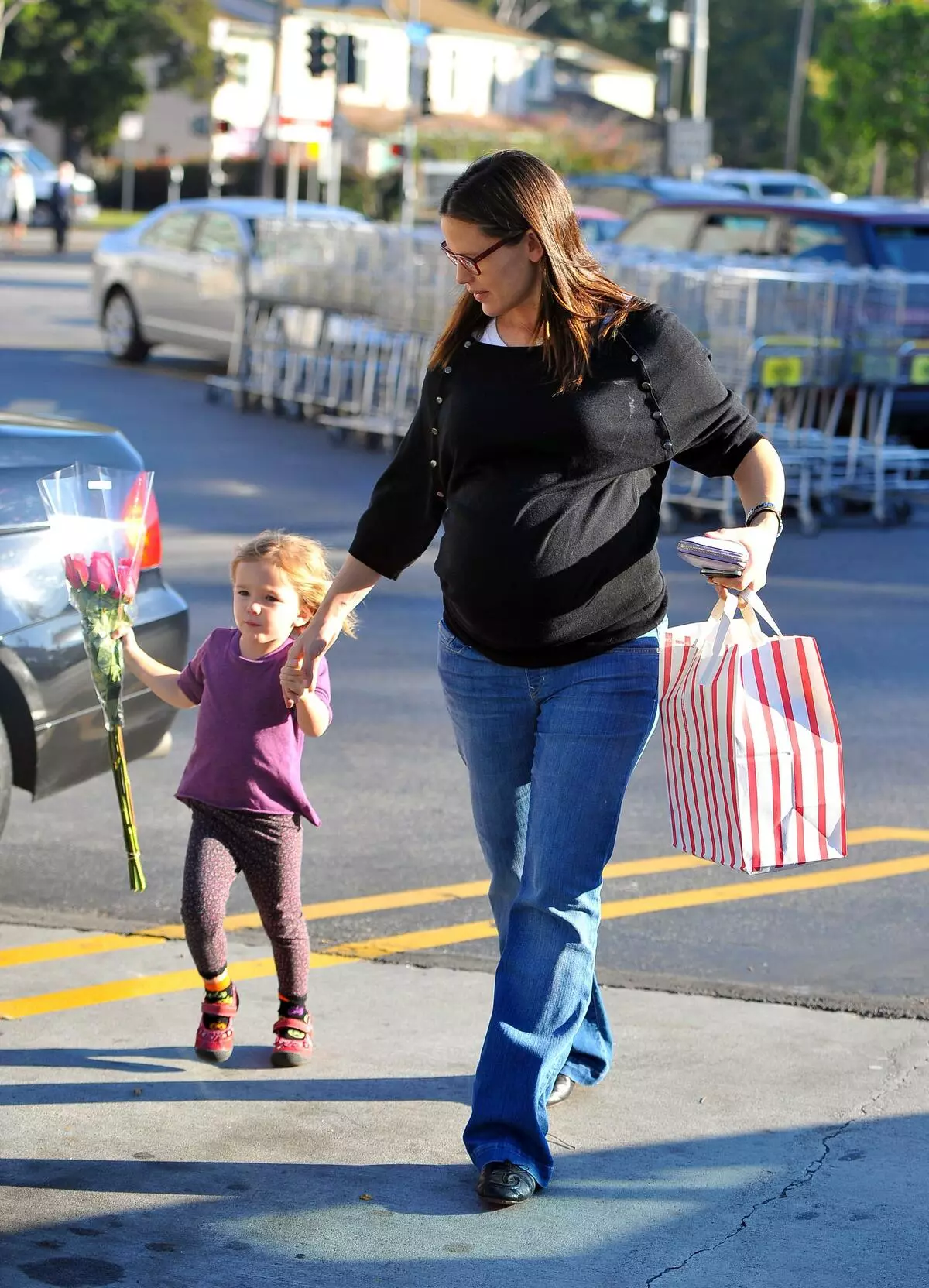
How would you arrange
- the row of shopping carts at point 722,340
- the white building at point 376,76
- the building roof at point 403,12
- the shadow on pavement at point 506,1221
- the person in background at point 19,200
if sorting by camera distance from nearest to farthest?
the shadow on pavement at point 506,1221
the row of shopping carts at point 722,340
the person in background at point 19,200
the white building at point 376,76
the building roof at point 403,12

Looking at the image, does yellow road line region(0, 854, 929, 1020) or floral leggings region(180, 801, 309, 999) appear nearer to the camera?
floral leggings region(180, 801, 309, 999)

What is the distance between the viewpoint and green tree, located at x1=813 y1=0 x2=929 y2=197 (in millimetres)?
52844

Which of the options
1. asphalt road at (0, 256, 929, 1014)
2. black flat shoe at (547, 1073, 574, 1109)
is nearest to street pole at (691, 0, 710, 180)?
asphalt road at (0, 256, 929, 1014)

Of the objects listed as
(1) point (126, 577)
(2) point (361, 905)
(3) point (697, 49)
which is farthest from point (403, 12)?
(1) point (126, 577)

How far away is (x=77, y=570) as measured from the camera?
4.23 m

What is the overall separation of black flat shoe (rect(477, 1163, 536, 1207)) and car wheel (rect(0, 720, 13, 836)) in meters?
2.02

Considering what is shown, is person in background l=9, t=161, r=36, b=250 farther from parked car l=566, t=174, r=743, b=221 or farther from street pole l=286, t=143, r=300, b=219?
parked car l=566, t=174, r=743, b=221

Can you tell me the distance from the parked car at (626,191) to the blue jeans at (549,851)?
2669 centimetres

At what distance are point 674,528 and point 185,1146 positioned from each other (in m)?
8.90

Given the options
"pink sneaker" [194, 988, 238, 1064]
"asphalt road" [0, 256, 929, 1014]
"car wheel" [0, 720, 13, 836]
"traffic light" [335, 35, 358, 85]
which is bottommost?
"asphalt road" [0, 256, 929, 1014]

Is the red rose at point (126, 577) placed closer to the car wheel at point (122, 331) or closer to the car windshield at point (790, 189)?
the car wheel at point (122, 331)

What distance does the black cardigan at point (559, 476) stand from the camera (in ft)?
11.8

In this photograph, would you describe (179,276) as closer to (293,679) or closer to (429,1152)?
(293,679)

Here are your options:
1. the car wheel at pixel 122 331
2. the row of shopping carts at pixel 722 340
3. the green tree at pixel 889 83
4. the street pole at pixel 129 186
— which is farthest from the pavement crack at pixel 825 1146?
the street pole at pixel 129 186
